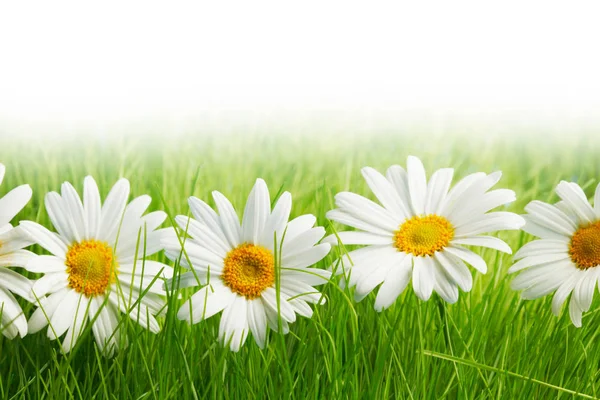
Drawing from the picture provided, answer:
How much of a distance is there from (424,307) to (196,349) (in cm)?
32

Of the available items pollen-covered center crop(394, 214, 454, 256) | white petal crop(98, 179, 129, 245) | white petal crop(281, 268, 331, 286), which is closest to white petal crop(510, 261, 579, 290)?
pollen-covered center crop(394, 214, 454, 256)

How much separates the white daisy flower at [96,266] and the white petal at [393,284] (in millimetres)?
259

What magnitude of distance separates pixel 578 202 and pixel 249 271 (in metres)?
0.41

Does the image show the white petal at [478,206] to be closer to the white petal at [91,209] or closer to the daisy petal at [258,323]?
the daisy petal at [258,323]

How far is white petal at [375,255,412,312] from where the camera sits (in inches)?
31.8

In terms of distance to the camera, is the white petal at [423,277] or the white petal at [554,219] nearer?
the white petal at [423,277]

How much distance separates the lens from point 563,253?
878mm

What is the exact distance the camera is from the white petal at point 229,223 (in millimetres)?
850

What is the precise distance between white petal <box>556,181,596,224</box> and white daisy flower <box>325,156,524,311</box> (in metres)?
0.09

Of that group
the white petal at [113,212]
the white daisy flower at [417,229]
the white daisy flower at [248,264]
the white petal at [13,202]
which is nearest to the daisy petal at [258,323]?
the white daisy flower at [248,264]

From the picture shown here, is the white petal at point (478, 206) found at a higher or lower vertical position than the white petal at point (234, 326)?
higher

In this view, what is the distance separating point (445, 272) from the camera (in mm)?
811

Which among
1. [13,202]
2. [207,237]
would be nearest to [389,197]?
[207,237]

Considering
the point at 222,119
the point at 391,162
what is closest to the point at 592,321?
the point at 391,162
